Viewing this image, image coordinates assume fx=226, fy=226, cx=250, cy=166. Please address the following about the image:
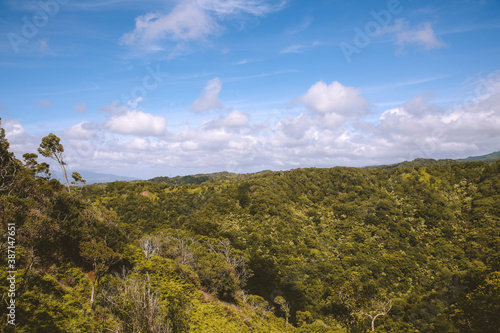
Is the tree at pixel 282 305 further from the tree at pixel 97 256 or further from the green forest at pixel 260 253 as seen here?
the tree at pixel 97 256

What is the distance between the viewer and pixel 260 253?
2258 inches

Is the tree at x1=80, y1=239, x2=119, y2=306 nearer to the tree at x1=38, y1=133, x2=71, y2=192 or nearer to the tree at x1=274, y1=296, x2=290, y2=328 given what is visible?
the tree at x1=38, y1=133, x2=71, y2=192

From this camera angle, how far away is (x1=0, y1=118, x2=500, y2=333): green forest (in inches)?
613

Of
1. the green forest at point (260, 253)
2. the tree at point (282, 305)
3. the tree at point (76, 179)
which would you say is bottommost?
the tree at point (282, 305)

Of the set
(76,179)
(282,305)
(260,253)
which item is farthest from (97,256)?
(260,253)

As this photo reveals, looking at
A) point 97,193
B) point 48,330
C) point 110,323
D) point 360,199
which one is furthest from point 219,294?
point 97,193

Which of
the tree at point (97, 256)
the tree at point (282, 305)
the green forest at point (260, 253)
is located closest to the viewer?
the green forest at point (260, 253)

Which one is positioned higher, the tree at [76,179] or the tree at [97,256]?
the tree at [76,179]

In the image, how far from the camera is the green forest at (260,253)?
15.6m

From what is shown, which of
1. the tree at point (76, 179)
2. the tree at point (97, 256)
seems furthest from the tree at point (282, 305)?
the tree at point (76, 179)

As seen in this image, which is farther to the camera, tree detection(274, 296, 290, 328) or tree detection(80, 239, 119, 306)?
tree detection(274, 296, 290, 328)

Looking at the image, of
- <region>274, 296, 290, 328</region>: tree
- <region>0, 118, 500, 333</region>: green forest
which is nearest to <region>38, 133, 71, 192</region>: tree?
<region>0, 118, 500, 333</region>: green forest

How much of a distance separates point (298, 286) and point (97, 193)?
91.5 m

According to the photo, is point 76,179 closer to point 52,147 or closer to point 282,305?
point 52,147
